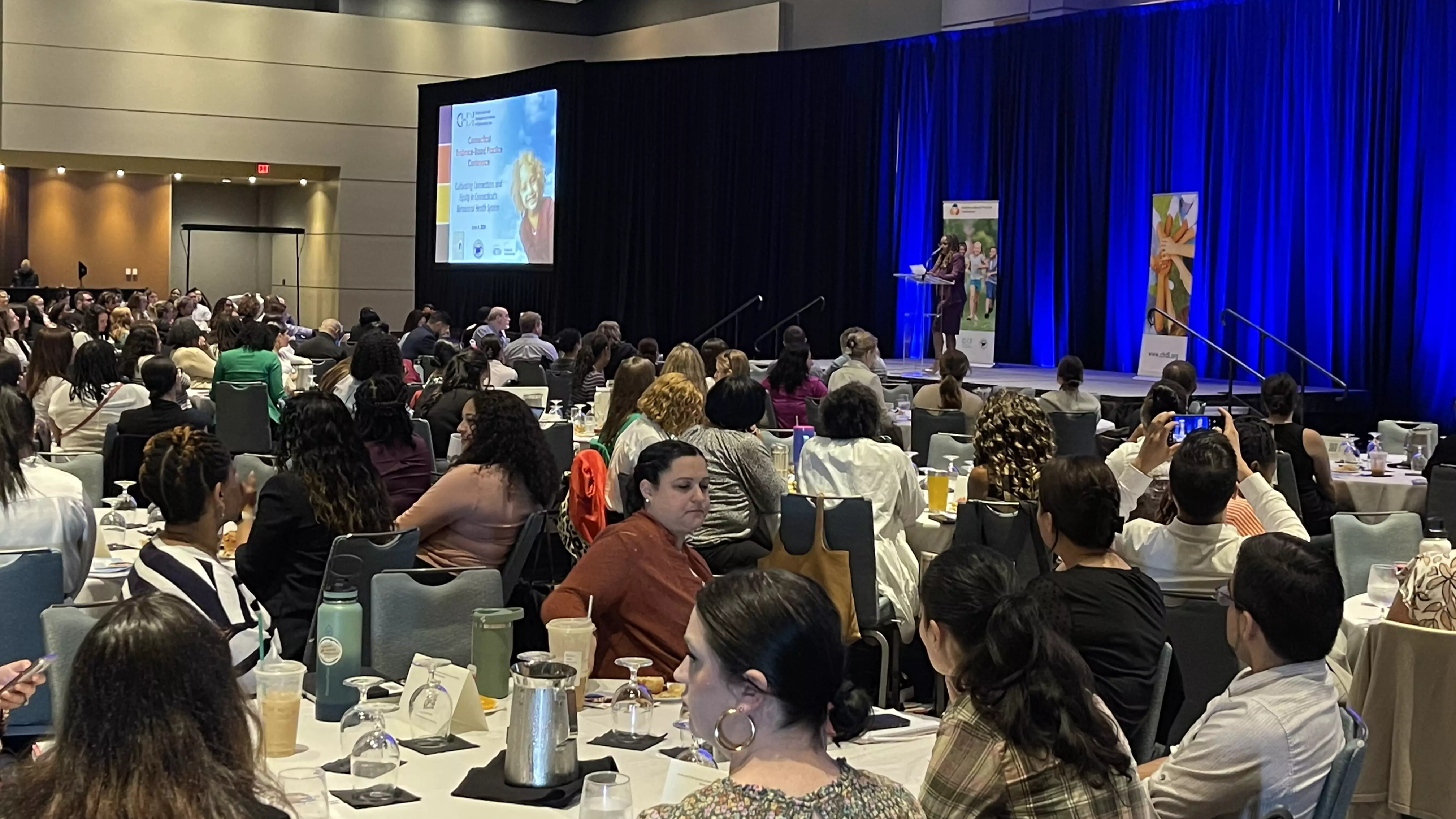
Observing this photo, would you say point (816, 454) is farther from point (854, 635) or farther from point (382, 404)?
point (382, 404)

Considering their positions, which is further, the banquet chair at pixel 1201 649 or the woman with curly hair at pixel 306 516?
the woman with curly hair at pixel 306 516

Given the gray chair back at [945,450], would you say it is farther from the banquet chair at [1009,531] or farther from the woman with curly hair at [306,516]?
the woman with curly hair at [306,516]

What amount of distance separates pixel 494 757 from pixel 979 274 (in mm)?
13900

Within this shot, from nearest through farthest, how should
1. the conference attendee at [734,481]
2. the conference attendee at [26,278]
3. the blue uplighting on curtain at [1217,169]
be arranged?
the conference attendee at [734,481] < the blue uplighting on curtain at [1217,169] < the conference attendee at [26,278]

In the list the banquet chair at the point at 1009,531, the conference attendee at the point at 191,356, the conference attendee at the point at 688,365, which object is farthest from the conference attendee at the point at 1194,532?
the conference attendee at the point at 191,356

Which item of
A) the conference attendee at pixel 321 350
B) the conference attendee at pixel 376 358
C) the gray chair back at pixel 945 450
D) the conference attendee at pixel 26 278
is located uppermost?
the conference attendee at pixel 26 278

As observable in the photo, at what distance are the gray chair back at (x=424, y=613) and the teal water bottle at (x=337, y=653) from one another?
0.38m

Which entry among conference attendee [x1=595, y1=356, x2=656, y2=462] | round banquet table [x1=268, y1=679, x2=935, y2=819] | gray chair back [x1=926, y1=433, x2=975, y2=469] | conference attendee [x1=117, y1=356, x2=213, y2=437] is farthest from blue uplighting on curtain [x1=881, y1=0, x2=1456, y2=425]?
round banquet table [x1=268, y1=679, x2=935, y2=819]

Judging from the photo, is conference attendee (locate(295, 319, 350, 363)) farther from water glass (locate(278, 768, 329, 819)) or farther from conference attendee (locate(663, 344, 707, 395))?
water glass (locate(278, 768, 329, 819))

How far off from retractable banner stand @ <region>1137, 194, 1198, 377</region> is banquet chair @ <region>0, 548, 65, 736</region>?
12.0 meters

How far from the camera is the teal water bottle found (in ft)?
10.4

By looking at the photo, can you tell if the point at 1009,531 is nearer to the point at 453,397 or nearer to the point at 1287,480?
the point at 1287,480

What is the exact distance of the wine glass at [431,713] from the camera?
3027mm

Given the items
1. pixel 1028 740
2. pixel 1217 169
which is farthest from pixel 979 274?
pixel 1028 740
